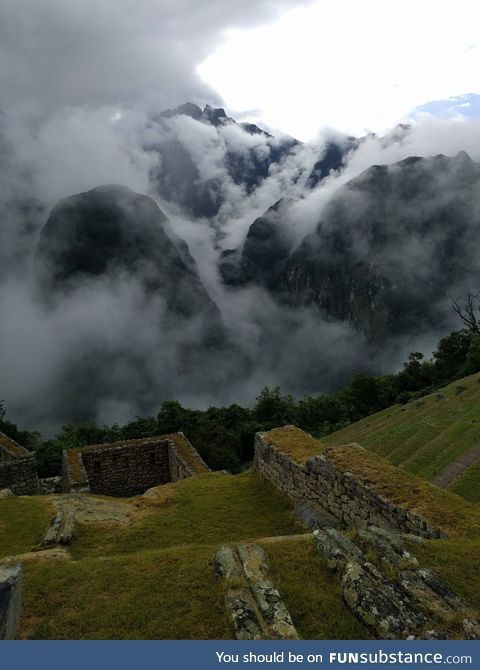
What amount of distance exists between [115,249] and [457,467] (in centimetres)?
15945

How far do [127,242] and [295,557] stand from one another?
17443 centimetres

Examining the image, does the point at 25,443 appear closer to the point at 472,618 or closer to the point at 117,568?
the point at 117,568

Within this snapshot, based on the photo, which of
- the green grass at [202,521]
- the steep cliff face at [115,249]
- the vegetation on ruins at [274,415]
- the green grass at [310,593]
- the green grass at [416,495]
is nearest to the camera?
the green grass at [310,593]

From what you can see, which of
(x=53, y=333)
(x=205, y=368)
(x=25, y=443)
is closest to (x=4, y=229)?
(x=53, y=333)

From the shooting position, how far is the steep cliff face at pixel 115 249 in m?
164

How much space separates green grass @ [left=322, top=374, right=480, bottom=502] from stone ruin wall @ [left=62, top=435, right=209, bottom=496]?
15416 mm

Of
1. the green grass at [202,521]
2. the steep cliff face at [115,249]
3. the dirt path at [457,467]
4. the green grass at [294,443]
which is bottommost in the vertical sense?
the dirt path at [457,467]

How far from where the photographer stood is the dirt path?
2678 cm

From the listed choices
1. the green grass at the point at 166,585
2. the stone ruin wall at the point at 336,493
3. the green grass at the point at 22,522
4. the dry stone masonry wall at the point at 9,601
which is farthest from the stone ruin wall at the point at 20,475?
the dry stone masonry wall at the point at 9,601

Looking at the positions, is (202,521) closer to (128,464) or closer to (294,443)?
(294,443)

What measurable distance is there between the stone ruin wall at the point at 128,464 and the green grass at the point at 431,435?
15.4 metres

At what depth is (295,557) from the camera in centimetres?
623

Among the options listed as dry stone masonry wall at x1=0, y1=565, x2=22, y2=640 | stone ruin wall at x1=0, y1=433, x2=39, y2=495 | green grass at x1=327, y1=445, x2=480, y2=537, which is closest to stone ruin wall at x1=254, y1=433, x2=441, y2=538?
green grass at x1=327, y1=445, x2=480, y2=537

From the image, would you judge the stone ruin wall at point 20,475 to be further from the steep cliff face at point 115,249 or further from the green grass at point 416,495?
the steep cliff face at point 115,249
